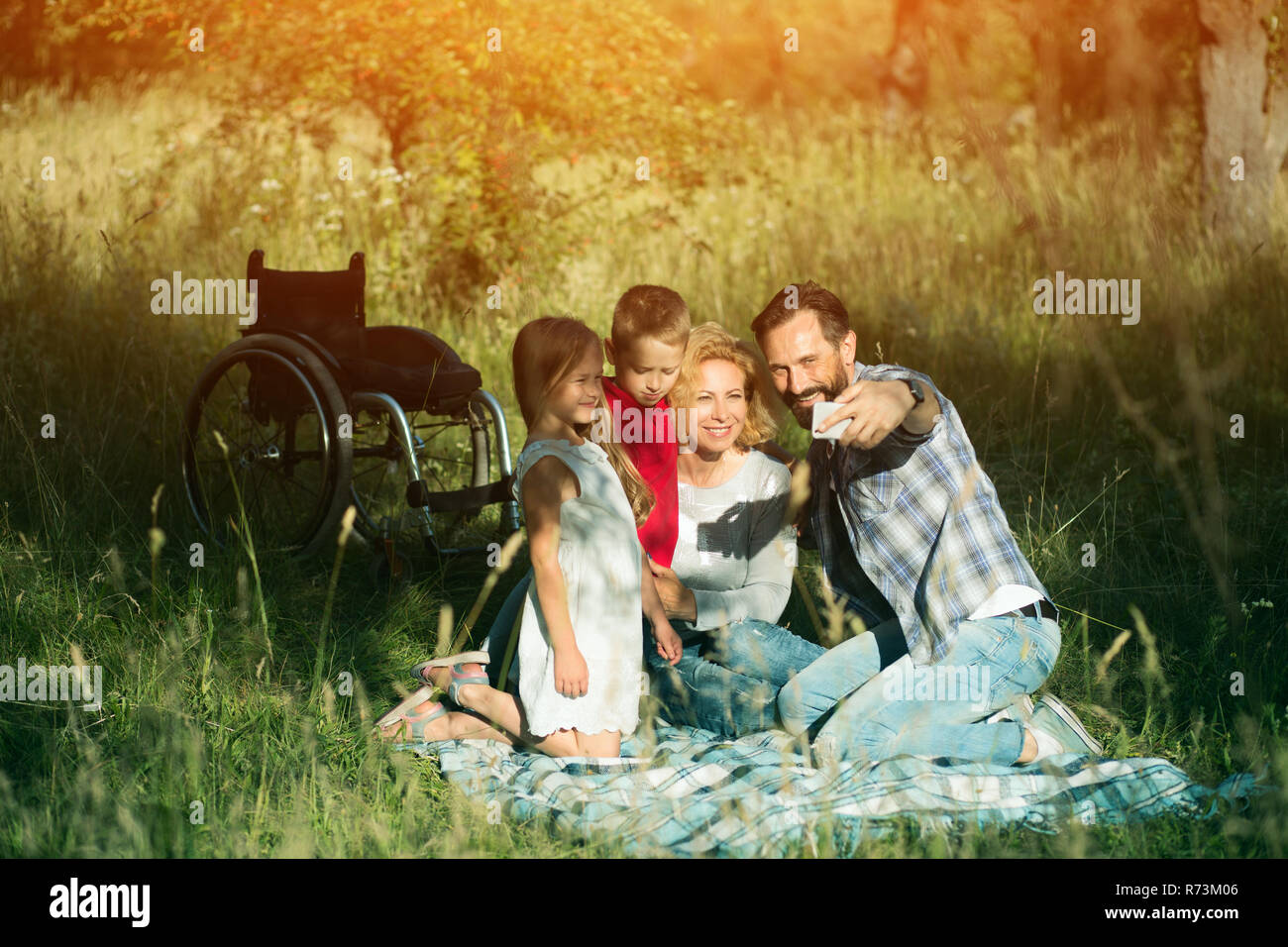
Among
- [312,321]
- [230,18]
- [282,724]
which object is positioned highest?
[230,18]

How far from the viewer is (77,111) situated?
32.6 ft

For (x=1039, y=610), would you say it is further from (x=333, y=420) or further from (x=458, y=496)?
(x=333, y=420)

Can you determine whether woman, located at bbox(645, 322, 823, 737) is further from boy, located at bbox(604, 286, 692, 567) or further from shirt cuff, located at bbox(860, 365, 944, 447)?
shirt cuff, located at bbox(860, 365, 944, 447)

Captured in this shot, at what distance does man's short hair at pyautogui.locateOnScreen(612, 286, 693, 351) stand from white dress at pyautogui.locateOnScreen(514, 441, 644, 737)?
0.33 metres

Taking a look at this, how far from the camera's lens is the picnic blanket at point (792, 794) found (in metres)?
2.65

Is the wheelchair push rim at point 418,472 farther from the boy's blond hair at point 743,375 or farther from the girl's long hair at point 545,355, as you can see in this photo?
the girl's long hair at point 545,355

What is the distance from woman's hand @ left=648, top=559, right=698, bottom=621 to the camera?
337cm

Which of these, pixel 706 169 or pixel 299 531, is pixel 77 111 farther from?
pixel 299 531

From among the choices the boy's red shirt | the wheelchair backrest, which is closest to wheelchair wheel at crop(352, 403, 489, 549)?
the wheelchair backrest
